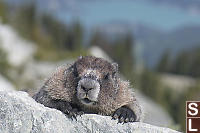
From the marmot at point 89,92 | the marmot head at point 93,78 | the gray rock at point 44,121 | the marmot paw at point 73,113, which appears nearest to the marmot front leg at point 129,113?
the marmot at point 89,92

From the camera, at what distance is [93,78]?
8.27 meters

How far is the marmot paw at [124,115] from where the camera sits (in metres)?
8.33

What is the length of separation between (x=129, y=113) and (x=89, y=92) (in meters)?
1.07

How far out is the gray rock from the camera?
25.9 ft

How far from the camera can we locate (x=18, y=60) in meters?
39.9

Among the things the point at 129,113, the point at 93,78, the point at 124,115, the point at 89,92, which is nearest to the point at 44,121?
the point at 89,92

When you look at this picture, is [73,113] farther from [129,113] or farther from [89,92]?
[129,113]

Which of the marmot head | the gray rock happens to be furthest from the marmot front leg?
the marmot head

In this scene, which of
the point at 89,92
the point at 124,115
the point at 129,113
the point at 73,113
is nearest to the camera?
the point at 89,92

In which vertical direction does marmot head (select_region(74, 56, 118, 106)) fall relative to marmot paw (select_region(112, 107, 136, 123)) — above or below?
above

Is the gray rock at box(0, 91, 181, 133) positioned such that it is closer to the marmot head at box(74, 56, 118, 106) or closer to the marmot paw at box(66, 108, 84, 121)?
the marmot paw at box(66, 108, 84, 121)

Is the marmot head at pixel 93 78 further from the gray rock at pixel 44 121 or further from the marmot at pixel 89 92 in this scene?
Result: the gray rock at pixel 44 121

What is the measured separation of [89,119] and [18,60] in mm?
32490

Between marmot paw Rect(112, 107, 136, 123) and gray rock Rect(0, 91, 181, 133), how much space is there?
0.11 m
